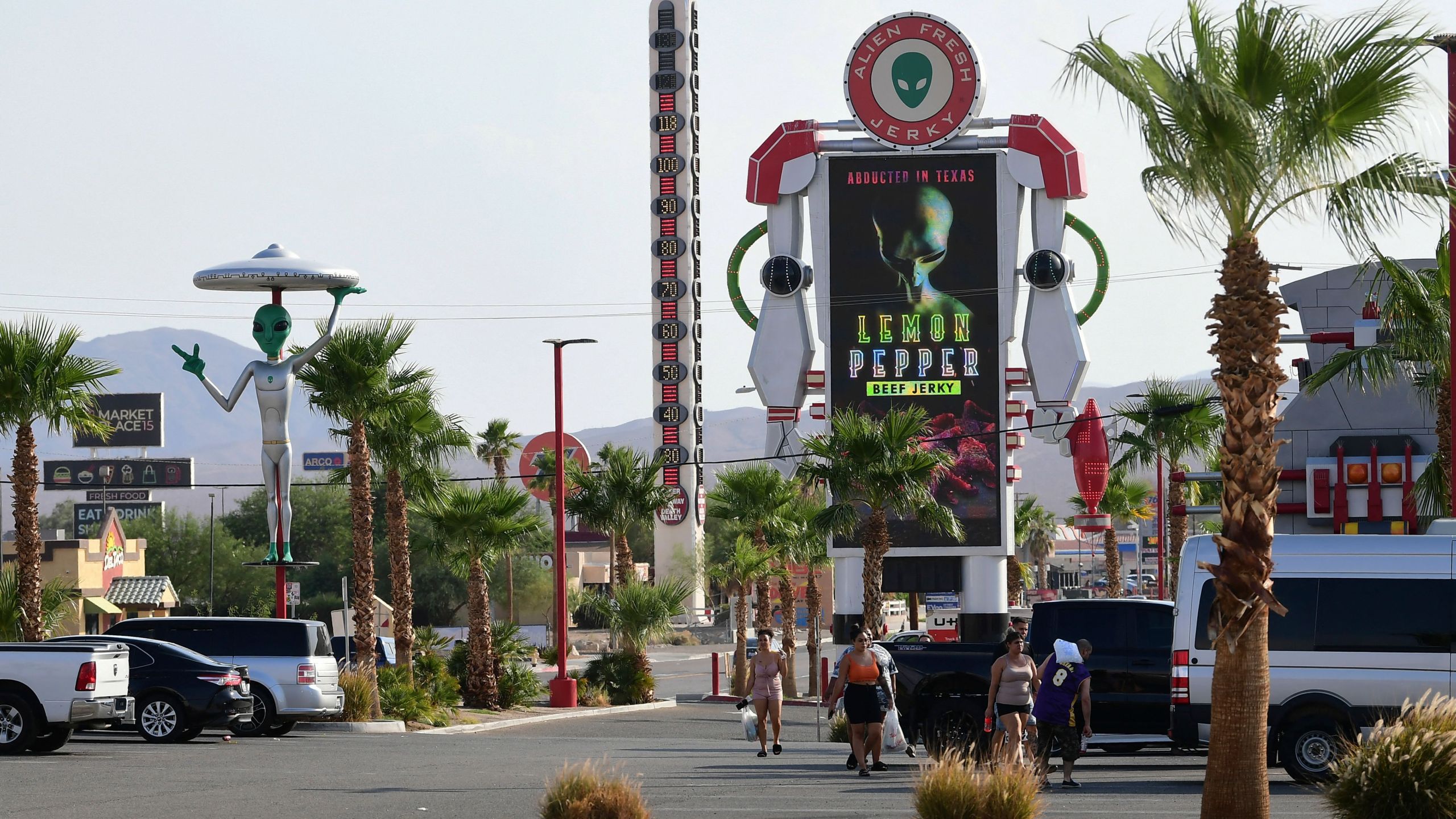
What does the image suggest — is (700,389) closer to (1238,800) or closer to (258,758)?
(258,758)

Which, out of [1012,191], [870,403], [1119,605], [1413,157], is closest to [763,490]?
[870,403]

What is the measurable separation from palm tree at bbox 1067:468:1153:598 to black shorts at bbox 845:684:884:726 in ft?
111

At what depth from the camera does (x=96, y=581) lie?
66.2 metres

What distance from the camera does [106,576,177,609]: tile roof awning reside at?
66000 mm

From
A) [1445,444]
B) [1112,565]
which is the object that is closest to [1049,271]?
[1112,565]

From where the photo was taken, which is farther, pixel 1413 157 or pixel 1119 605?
pixel 1119 605

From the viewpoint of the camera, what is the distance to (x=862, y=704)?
17.4 m

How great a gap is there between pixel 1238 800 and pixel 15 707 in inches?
557

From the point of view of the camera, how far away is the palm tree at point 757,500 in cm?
4575

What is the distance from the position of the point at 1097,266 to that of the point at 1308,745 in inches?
1312

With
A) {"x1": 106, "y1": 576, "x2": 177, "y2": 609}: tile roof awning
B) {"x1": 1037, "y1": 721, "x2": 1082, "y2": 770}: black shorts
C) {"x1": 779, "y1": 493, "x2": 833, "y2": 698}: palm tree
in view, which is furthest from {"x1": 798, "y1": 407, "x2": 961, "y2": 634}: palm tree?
{"x1": 106, "y1": 576, "x2": 177, "y2": 609}: tile roof awning

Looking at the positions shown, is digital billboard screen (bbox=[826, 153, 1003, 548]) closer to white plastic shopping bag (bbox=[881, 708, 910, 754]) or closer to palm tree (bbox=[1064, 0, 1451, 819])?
white plastic shopping bag (bbox=[881, 708, 910, 754])

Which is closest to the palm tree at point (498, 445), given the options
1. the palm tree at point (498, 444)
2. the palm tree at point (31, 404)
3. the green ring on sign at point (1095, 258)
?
the palm tree at point (498, 444)

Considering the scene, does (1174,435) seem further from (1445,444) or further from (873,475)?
(1445,444)
